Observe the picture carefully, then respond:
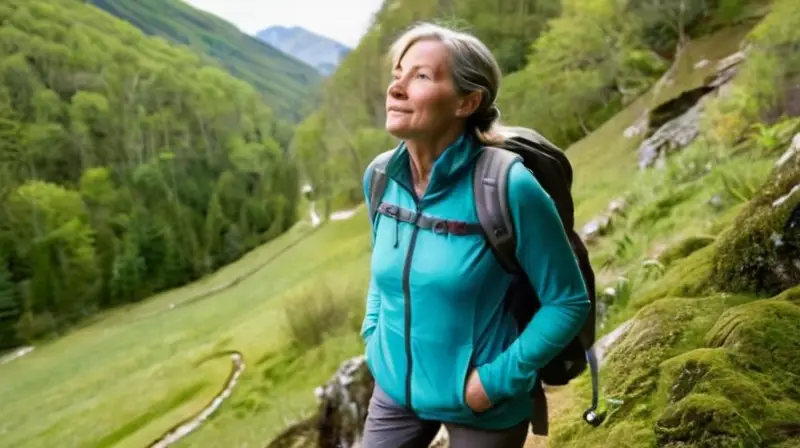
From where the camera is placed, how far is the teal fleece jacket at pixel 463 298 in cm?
154

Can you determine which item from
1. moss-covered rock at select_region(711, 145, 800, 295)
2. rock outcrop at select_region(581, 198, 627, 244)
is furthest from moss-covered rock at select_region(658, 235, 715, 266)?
rock outcrop at select_region(581, 198, 627, 244)

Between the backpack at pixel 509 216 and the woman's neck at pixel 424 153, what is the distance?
0.35 feet

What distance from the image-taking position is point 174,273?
27.5 meters

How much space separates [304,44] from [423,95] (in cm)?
5935

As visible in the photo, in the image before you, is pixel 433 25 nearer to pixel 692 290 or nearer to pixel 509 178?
pixel 509 178

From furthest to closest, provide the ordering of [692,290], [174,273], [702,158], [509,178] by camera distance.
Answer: [174,273] → [702,158] → [692,290] → [509,178]

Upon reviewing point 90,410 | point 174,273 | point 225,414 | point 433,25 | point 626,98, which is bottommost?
point 174,273

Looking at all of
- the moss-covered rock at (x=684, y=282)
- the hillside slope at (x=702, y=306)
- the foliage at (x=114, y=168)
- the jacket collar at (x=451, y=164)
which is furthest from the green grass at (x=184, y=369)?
the jacket collar at (x=451, y=164)

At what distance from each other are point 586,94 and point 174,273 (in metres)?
19.4

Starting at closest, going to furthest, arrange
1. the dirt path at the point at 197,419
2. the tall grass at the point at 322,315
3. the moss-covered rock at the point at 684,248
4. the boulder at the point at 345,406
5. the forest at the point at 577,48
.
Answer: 1. the moss-covered rock at the point at 684,248
2. the boulder at the point at 345,406
3. the dirt path at the point at 197,419
4. the tall grass at the point at 322,315
5. the forest at the point at 577,48

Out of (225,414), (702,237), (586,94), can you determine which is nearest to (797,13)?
(702,237)

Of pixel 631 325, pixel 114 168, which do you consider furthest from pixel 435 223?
pixel 114 168

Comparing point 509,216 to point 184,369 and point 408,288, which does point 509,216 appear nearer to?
point 408,288

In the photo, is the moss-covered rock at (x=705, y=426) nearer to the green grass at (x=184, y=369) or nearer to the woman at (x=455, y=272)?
the woman at (x=455, y=272)
